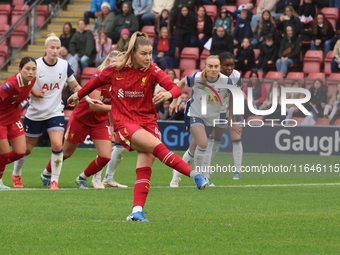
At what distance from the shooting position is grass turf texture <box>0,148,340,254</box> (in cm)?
393

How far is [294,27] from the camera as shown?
49.6 ft

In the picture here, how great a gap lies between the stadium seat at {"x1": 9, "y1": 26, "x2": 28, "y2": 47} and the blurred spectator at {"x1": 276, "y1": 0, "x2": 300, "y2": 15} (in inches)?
346

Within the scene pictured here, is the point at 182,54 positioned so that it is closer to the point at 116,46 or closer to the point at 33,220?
the point at 116,46

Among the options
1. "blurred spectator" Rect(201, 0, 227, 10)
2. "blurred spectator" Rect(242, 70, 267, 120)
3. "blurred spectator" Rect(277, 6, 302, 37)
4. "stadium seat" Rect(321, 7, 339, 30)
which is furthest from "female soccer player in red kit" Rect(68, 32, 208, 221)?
"blurred spectator" Rect(201, 0, 227, 10)

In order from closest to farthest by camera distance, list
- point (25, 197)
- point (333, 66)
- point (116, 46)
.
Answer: point (25, 197) < point (333, 66) < point (116, 46)

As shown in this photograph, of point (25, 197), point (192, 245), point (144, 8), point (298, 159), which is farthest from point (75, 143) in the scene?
point (144, 8)

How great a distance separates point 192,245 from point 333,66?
39.3 feet

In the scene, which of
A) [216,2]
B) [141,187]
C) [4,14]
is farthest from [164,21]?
[141,187]

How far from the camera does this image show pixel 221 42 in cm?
1559

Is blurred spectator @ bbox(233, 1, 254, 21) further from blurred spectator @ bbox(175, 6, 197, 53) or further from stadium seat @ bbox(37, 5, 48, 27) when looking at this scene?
stadium seat @ bbox(37, 5, 48, 27)

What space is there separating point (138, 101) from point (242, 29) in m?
11.8

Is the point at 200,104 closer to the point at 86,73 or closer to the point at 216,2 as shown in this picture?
the point at 86,73

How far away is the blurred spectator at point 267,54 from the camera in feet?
50.6

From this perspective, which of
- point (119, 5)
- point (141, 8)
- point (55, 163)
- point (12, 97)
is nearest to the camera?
point (12, 97)
